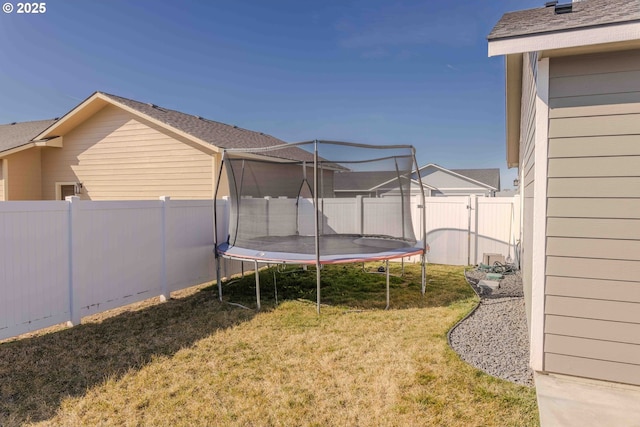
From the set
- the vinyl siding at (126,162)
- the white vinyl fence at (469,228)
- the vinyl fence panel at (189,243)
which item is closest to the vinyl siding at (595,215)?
the vinyl fence panel at (189,243)

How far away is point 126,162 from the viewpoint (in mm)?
8656

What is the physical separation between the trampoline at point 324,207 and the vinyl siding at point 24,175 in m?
5.45

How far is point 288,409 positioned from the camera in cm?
225

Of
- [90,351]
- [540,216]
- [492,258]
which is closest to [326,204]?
[492,258]

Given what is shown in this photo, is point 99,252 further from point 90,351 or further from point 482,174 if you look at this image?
point 482,174

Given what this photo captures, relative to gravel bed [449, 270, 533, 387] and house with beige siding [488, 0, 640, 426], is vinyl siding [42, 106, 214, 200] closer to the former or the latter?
gravel bed [449, 270, 533, 387]

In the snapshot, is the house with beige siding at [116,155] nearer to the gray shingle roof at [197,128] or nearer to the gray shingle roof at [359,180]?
the gray shingle roof at [197,128]

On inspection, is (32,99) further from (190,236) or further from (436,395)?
(436,395)

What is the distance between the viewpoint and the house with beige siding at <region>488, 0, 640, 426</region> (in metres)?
2.28

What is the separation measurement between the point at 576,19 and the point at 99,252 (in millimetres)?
4656

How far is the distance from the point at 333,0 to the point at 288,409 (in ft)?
37.8

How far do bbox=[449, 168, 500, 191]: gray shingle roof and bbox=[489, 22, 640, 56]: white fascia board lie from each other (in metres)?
23.9

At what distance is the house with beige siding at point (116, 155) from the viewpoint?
8008mm

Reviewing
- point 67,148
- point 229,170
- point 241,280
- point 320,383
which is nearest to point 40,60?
point 67,148
